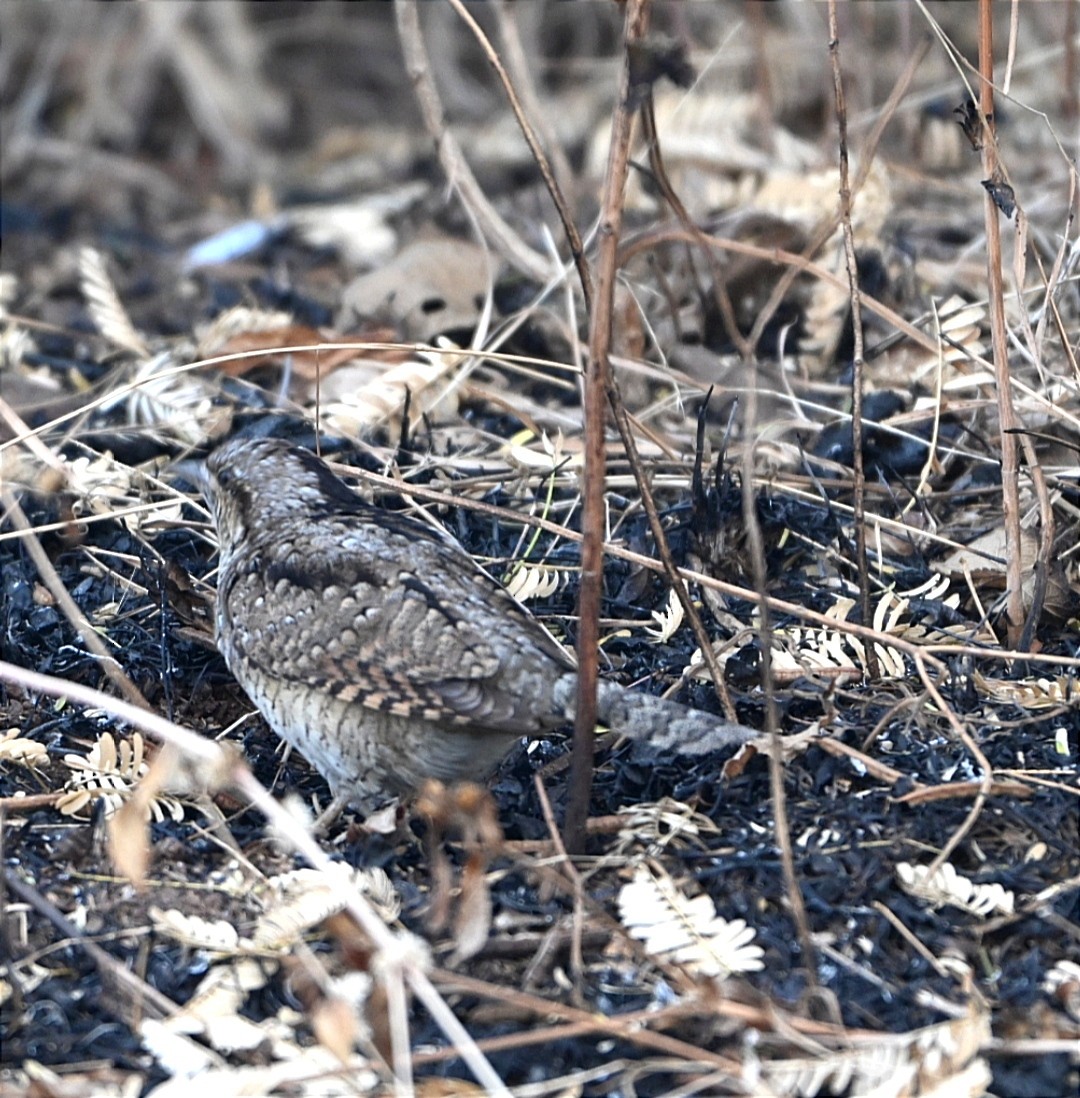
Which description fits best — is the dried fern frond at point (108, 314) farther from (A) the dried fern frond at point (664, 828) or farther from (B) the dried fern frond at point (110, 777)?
(A) the dried fern frond at point (664, 828)

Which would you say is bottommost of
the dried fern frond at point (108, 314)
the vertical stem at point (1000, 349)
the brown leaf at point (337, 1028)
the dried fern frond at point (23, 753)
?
the dried fern frond at point (23, 753)

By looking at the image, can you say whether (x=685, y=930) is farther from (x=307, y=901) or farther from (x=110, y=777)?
(x=110, y=777)

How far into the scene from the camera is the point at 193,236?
8.64m


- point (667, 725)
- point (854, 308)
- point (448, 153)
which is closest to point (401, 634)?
point (667, 725)

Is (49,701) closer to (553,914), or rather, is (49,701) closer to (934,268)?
(553,914)

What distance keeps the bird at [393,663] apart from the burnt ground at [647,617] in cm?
20

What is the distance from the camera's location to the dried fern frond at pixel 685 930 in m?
3.07

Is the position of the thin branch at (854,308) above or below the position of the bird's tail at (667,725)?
above

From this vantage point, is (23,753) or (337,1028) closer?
(337,1028)

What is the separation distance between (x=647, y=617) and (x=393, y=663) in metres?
1.10

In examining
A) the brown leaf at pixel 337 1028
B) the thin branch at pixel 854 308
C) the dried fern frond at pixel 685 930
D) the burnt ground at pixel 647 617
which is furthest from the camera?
the thin branch at pixel 854 308

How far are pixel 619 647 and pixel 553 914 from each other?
1.26 metres

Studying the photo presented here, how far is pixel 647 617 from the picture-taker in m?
4.48

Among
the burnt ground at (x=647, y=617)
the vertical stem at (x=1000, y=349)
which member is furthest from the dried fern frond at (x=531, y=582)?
the vertical stem at (x=1000, y=349)
